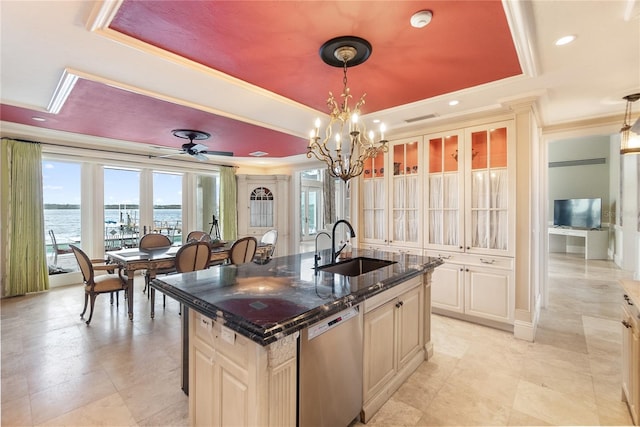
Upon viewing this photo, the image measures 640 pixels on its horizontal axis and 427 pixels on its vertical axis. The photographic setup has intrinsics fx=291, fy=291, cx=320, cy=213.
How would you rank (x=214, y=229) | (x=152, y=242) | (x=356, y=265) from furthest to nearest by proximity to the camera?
(x=214, y=229) → (x=152, y=242) → (x=356, y=265)

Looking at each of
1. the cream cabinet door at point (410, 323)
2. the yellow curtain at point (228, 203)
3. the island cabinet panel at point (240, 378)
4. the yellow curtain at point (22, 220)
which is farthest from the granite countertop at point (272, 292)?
the yellow curtain at point (228, 203)

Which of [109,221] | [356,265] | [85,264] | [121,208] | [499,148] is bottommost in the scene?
[85,264]

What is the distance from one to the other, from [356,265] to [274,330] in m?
1.65

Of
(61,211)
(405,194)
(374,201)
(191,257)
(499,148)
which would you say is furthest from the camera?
(61,211)

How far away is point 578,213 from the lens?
8.23 m

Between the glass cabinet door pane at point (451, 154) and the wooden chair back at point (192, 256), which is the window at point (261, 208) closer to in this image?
the wooden chair back at point (192, 256)

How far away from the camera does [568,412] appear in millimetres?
1995

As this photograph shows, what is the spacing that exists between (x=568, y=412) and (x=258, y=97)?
363 cm

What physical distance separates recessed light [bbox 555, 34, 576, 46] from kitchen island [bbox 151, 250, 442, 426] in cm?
183

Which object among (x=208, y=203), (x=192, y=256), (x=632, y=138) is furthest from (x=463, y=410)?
(x=208, y=203)

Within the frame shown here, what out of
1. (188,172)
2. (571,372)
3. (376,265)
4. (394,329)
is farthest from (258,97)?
(188,172)

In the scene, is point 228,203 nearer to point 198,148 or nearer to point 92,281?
point 198,148

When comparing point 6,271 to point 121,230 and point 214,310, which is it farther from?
point 214,310

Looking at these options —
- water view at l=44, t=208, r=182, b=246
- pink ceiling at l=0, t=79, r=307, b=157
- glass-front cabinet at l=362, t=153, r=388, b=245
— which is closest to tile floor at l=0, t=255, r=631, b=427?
glass-front cabinet at l=362, t=153, r=388, b=245
